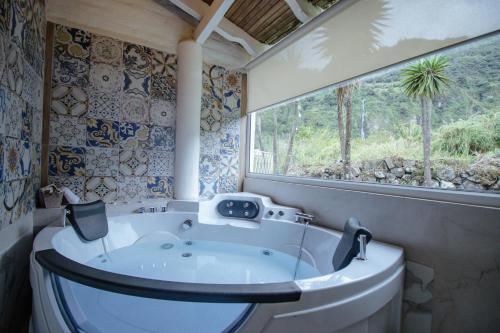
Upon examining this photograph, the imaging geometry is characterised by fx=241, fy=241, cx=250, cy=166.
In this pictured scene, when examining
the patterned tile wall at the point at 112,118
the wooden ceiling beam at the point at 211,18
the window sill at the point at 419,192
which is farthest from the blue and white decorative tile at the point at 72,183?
the window sill at the point at 419,192

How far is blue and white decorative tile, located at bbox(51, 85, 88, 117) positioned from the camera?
205 centimetres

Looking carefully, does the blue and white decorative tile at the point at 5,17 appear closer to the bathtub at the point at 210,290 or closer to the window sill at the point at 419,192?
the bathtub at the point at 210,290

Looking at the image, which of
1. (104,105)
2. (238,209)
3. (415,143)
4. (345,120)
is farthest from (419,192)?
(104,105)

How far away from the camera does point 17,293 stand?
132 centimetres

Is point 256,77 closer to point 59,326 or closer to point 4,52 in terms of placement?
point 4,52

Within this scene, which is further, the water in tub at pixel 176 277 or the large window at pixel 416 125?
the large window at pixel 416 125

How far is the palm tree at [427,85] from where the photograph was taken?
1.35 meters

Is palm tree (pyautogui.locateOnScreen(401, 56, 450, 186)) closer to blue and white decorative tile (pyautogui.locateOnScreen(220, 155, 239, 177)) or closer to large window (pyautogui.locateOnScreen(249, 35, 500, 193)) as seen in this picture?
large window (pyautogui.locateOnScreen(249, 35, 500, 193))

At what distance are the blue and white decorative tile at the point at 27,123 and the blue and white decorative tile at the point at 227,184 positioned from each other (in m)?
1.68

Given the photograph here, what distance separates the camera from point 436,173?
1376mm

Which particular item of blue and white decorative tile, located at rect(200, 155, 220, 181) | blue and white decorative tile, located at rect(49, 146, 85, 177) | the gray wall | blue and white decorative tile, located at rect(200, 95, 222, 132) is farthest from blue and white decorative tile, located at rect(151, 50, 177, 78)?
the gray wall

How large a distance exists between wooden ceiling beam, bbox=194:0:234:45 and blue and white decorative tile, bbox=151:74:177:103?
1.62 feet

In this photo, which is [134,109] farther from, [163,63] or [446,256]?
[446,256]

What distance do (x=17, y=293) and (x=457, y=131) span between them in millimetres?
2535
